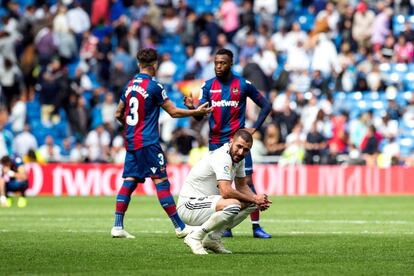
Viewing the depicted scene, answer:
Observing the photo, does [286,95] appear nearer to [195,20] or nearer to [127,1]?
[195,20]

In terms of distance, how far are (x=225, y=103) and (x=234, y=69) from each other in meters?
18.3

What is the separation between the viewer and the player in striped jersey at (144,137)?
14695 mm

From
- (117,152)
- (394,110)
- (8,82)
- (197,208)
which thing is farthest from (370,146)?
(197,208)

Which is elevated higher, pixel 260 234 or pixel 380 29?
pixel 380 29

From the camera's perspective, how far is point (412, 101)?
32312 millimetres

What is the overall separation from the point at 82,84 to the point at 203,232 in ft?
72.4

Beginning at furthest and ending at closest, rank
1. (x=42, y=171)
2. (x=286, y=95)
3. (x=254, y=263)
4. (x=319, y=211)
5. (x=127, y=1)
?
(x=127, y=1) < (x=286, y=95) < (x=42, y=171) < (x=319, y=211) < (x=254, y=263)

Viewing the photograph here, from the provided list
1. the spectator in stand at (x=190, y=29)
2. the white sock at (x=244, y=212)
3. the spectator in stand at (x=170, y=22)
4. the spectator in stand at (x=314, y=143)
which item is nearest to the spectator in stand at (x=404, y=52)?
the spectator in stand at (x=314, y=143)

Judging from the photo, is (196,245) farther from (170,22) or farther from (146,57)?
(170,22)

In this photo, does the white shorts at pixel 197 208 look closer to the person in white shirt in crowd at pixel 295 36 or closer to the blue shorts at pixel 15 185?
the blue shorts at pixel 15 185

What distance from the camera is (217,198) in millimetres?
12656

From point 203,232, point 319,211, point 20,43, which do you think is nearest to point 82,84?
point 20,43

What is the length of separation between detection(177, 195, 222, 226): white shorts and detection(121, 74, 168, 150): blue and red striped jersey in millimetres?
1897

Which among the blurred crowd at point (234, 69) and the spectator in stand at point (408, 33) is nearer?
the blurred crowd at point (234, 69)
